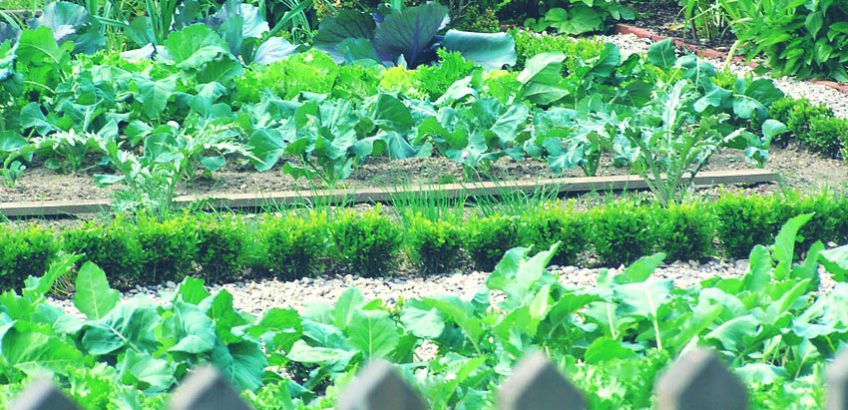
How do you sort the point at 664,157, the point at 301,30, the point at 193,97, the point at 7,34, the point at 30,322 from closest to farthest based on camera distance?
1. the point at 30,322
2. the point at 664,157
3. the point at 193,97
4. the point at 7,34
5. the point at 301,30

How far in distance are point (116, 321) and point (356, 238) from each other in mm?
1523

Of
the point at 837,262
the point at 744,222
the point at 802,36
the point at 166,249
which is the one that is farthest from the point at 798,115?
the point at 166,249

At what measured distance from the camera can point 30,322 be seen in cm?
298

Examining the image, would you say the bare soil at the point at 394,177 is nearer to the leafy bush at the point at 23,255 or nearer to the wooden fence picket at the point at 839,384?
the leafy bush at the point at 23,255

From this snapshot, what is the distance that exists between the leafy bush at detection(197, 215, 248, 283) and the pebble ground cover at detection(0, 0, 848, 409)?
0.01 meters

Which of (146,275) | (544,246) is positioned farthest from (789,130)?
(146,275)

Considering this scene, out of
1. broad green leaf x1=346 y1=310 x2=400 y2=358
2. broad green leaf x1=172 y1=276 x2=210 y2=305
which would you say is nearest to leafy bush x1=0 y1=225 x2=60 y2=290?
broad green leaf x1=172 y1=276 x2=210 y2=305

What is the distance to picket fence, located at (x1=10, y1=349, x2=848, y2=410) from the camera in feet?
3.80

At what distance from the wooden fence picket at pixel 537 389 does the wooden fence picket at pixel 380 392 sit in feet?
0.34

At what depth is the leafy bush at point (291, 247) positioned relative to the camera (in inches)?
173

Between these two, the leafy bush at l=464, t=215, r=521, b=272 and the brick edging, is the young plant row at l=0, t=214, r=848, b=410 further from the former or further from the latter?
the brick edging

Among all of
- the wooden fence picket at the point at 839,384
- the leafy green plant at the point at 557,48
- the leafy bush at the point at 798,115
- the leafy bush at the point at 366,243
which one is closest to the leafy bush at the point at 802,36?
the leafy green plant at the point at 557,48

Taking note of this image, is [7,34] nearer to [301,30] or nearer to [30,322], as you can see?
[301,30]

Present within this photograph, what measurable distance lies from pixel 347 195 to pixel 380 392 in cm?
395
